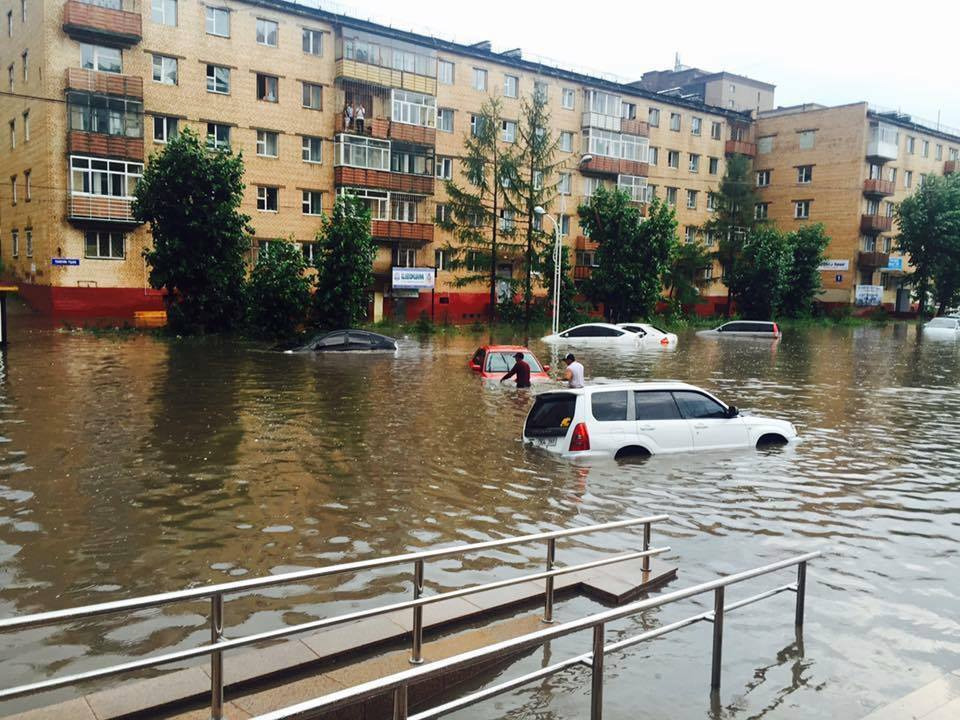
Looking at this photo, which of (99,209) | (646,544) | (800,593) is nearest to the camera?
(800,593)

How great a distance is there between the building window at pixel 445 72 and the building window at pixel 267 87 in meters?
11.3

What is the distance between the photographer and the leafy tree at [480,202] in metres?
52.2

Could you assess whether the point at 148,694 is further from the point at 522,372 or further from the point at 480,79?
the point at 480,79

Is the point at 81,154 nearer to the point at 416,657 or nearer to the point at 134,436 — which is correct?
the point at 134,436

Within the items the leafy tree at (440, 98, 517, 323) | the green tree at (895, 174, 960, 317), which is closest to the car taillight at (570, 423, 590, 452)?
the leafy tree at (440, 98, 517, 323)

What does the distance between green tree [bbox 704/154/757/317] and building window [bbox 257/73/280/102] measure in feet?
119

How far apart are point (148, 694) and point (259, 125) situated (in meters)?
43.6

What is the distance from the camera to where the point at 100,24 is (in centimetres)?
3856

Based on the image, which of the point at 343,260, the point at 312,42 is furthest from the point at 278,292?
the point at 312,42

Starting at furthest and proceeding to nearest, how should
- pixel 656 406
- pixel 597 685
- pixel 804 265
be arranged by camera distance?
pixel 804 265 → pixel 656 406 → pixel 597 685

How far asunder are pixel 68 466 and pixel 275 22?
38392 mm

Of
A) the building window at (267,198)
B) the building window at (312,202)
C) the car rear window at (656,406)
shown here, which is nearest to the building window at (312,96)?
the building window at (312,202)

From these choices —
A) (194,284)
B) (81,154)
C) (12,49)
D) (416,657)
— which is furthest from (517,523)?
(12,49)

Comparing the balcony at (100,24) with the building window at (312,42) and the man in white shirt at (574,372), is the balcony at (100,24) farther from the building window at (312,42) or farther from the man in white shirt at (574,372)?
the man in white shirt at (574,372)
